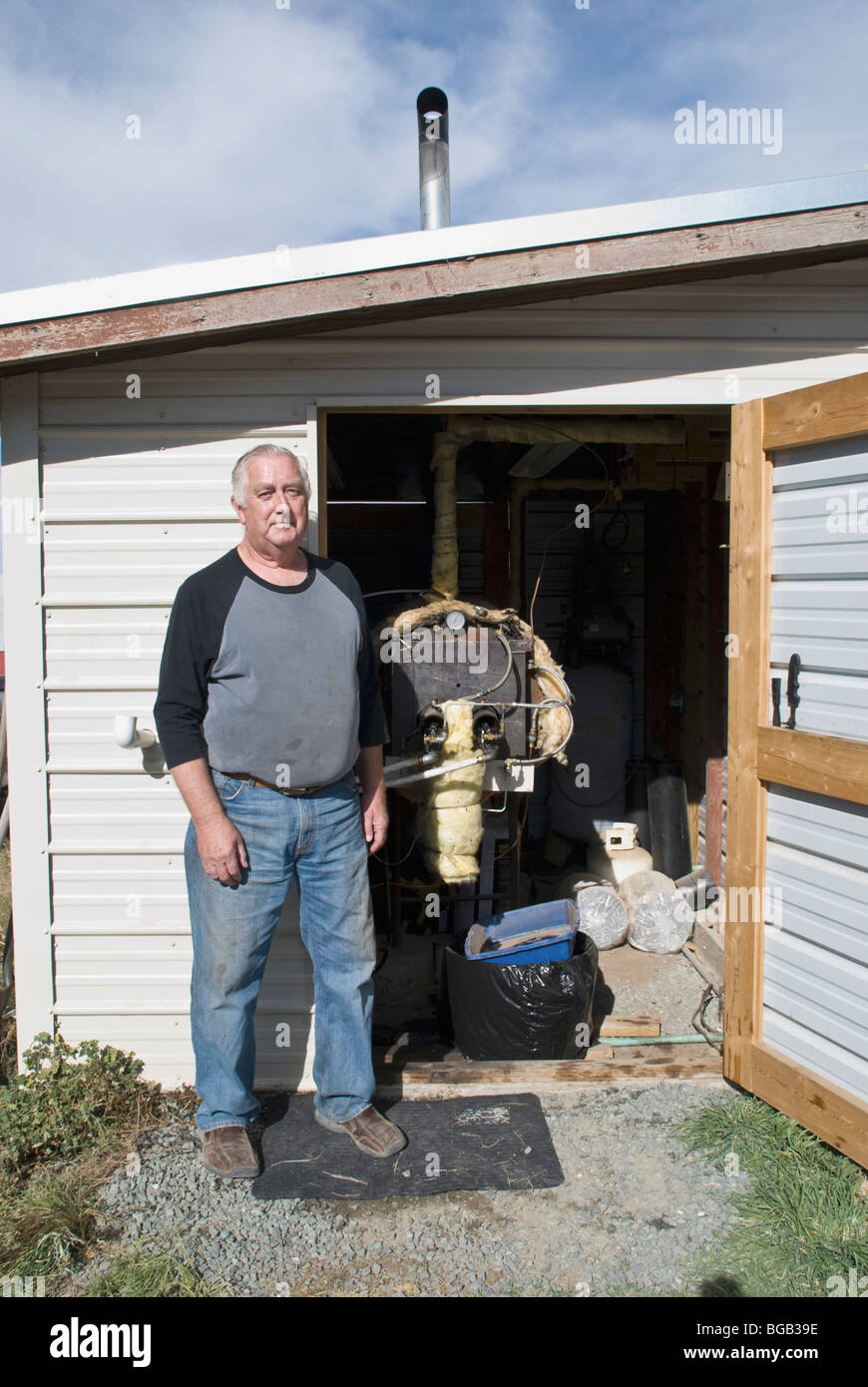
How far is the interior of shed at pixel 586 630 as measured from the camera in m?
4.67

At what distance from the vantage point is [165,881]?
3.46 meters

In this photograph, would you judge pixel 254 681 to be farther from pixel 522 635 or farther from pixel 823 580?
pixel 823 580

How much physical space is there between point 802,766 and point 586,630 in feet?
12.4

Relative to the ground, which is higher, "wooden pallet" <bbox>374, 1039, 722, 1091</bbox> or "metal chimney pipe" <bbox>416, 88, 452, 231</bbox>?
"metal chimney pipe" <bbox>416, 88, 452, 231</bbox>

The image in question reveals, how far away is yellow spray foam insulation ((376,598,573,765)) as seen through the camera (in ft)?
12.6

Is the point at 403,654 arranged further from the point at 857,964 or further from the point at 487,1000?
the point at 857,964

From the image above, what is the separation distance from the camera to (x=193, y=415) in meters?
3.38

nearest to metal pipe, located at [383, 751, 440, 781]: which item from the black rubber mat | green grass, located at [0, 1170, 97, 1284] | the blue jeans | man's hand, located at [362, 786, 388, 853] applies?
man's hand, located at [362, 786, 388, 853]

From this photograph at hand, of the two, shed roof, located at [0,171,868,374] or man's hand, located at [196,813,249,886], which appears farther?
shed roof, located at [0,171,868,374]

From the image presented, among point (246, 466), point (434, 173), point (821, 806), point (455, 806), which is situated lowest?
point (455, 806)

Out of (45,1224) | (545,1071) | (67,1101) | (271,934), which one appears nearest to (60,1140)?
(67,1101)

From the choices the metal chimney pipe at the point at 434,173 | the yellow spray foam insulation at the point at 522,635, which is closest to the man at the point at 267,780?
the yellow spray foam insulation at the point at 522,635

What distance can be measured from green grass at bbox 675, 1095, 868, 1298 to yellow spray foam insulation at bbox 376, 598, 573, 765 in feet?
5.01

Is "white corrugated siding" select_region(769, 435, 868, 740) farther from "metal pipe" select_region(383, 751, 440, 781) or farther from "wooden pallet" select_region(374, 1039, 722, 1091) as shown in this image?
"wooden pallet" select_region(374, 1039, 722, 1091)
